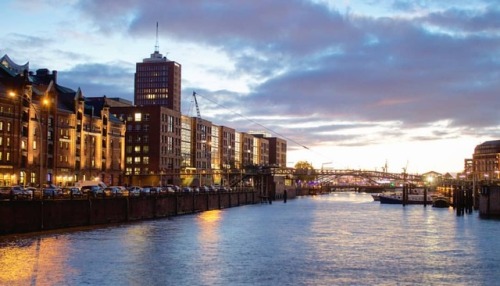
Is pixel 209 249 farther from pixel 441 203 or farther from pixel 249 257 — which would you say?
pixel 441 203

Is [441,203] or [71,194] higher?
[71,194]

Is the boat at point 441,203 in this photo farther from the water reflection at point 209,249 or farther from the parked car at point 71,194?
the parked car at point 71,194

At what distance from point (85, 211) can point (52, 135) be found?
63.1 meters

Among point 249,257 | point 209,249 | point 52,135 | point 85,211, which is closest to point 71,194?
point 85,211

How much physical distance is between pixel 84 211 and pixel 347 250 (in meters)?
36.9

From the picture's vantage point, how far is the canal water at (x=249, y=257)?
46.6 m

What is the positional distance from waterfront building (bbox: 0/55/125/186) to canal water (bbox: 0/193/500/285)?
152 ft

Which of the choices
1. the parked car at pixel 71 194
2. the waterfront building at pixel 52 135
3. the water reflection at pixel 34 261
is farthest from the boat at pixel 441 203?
the water reflection at pixel 34 261

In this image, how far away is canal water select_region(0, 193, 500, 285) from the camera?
4656cm

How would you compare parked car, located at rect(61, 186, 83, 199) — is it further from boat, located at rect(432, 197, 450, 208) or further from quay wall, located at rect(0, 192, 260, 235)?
boat, located at rect(432, 197, 450, 208)

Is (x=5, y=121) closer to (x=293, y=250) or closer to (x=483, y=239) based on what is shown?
(x=293, y=250)

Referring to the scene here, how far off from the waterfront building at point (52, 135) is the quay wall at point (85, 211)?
24.5 m

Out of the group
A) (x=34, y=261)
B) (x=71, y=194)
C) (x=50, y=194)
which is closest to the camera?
(x=34, y=261)

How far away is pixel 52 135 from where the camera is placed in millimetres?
142250
